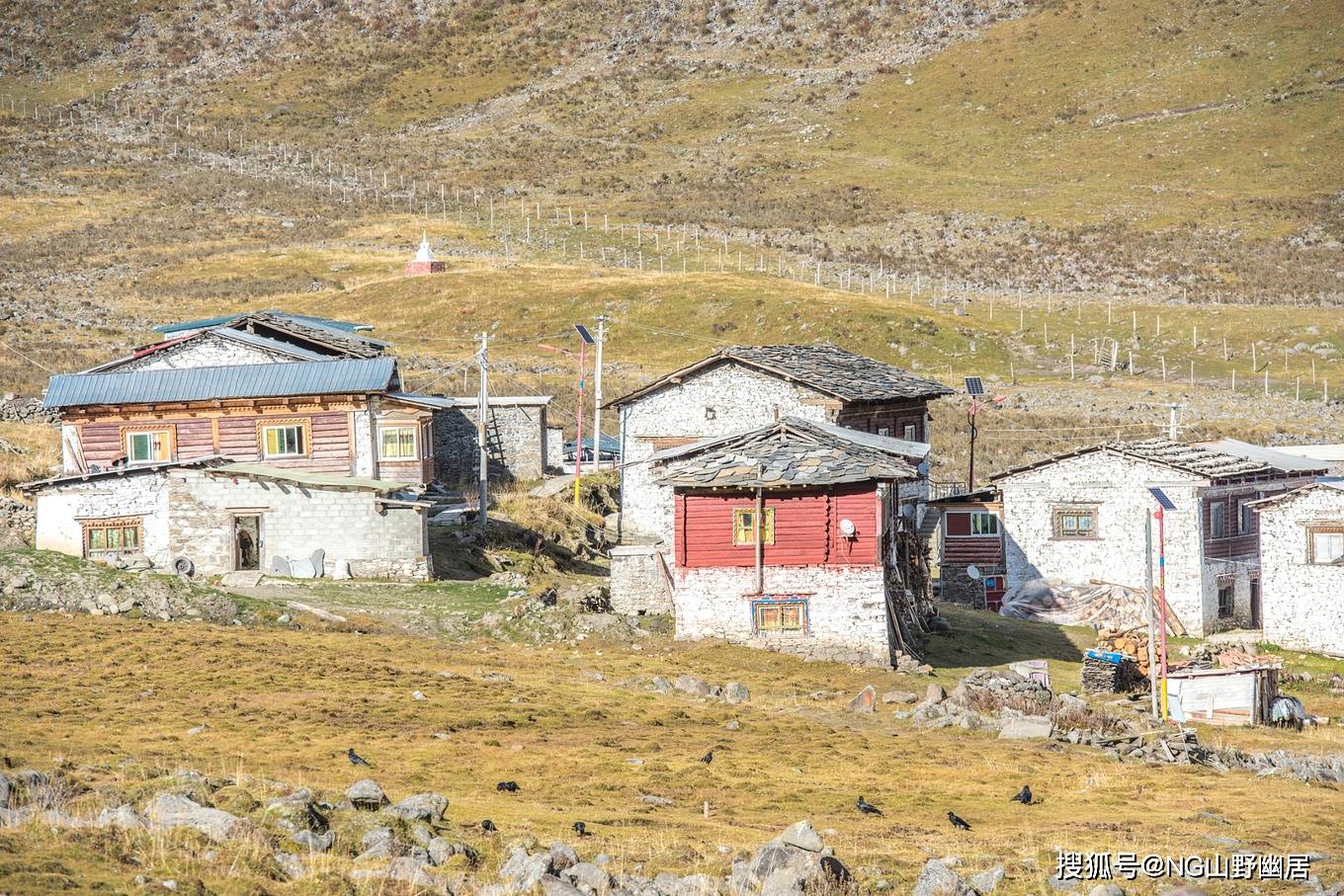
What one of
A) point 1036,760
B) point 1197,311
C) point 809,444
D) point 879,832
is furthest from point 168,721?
point 1197,311

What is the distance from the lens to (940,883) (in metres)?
21.8

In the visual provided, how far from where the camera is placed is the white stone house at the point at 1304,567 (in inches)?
2030

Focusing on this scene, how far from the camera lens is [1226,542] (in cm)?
5462

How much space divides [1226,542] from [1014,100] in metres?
141

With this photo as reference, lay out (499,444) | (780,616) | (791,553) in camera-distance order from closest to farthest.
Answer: (780,616) → (791,553) → (499,444)

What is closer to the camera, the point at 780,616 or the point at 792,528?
the point at 780,616

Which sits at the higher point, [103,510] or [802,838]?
[103,510]

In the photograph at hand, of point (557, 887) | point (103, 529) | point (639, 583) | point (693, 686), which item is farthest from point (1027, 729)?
point (103, 529)

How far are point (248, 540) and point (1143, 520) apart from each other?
86.5ft

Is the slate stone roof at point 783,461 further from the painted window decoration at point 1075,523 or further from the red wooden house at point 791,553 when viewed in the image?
the painted window decoration at point 1075,523

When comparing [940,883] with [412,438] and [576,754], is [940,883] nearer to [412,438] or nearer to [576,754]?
[576,754]

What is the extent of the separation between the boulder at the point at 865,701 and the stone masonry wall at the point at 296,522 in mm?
15921

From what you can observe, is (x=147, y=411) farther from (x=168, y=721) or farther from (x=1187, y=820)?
(x=1187, y=820)

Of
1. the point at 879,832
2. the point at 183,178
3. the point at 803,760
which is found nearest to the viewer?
the point at 879,832
